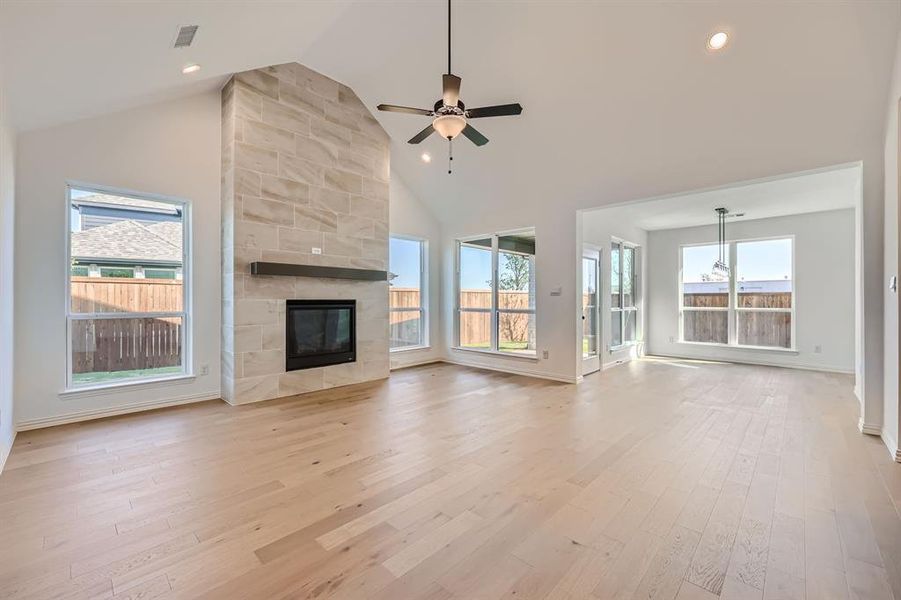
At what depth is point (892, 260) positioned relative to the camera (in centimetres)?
310

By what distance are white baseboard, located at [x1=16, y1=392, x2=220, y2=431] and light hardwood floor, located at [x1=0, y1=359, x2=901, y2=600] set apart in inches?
6.6

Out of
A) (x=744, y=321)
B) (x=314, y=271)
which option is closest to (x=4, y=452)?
(x=314, y=271)

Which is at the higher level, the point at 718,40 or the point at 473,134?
the point at 718,40

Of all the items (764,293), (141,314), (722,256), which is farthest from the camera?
(722,256)

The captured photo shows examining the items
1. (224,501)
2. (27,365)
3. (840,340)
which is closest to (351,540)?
(224,501)

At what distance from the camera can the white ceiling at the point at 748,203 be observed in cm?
492

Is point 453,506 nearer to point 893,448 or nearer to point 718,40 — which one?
point 893,448

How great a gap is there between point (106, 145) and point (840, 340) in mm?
10238

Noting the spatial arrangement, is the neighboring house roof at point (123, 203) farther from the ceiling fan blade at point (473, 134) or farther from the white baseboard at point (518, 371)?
the white baseboard at point (518, 371)

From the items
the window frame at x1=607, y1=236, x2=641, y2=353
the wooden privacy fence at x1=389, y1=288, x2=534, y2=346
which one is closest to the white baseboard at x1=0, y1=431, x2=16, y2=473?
the wooden privacy fence at x1=389, y1=288, x2=534, y2=346

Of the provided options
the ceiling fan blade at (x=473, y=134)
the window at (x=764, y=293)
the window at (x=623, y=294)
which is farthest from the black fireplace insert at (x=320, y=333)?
the window at (x=764, y=293)

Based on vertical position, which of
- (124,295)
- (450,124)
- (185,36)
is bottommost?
(124,295)

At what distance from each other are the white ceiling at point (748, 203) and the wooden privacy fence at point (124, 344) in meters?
5.47

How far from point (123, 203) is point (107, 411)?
2.15 meters
